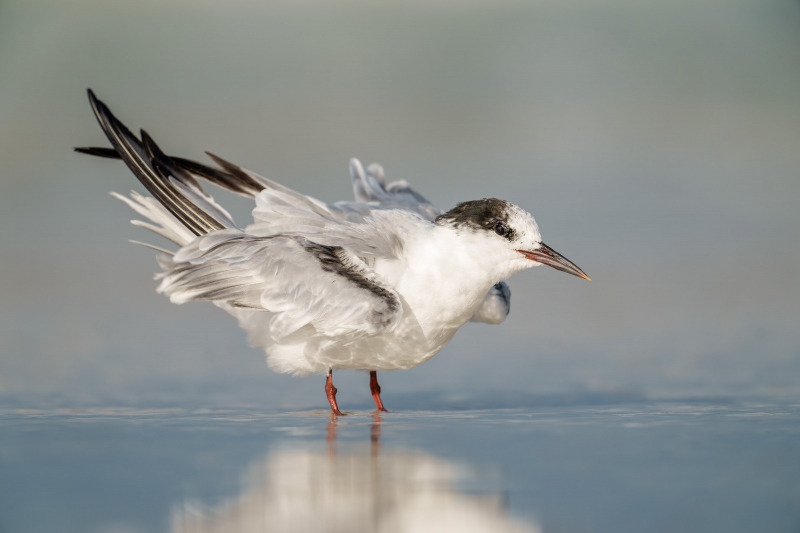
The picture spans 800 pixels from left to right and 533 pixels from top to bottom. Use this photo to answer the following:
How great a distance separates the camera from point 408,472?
3217 millimetres

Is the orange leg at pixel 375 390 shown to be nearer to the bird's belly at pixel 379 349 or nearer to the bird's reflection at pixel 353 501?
the bird's belly at pixel 379 349

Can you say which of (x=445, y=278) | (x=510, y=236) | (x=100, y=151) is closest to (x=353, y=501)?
(x=445, y=278)

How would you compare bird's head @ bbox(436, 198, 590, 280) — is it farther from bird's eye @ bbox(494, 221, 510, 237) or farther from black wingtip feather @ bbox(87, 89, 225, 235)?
black wingtip feather @ bbox(87, 89, 225, 235)

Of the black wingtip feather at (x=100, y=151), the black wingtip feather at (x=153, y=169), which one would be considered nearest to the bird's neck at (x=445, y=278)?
the black wingtip feather at (x=153, y=169)

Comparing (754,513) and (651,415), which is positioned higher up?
(651,415)

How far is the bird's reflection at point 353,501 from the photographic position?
8.75ft

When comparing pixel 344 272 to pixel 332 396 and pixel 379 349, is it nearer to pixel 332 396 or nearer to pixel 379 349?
pixel 379 349

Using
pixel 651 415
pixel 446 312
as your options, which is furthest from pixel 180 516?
pixel 651 415

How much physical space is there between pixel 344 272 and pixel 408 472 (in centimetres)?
147

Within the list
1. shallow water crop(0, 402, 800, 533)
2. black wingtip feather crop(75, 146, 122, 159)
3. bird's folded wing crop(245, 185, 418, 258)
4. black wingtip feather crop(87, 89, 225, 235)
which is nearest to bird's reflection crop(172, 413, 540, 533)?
shallow water crop(0, 402, 800, 533)

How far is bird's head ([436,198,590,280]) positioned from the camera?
15.2 ft

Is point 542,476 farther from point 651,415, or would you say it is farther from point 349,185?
point 349,185

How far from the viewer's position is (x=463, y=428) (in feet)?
13.5

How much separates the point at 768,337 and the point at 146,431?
381 cm
